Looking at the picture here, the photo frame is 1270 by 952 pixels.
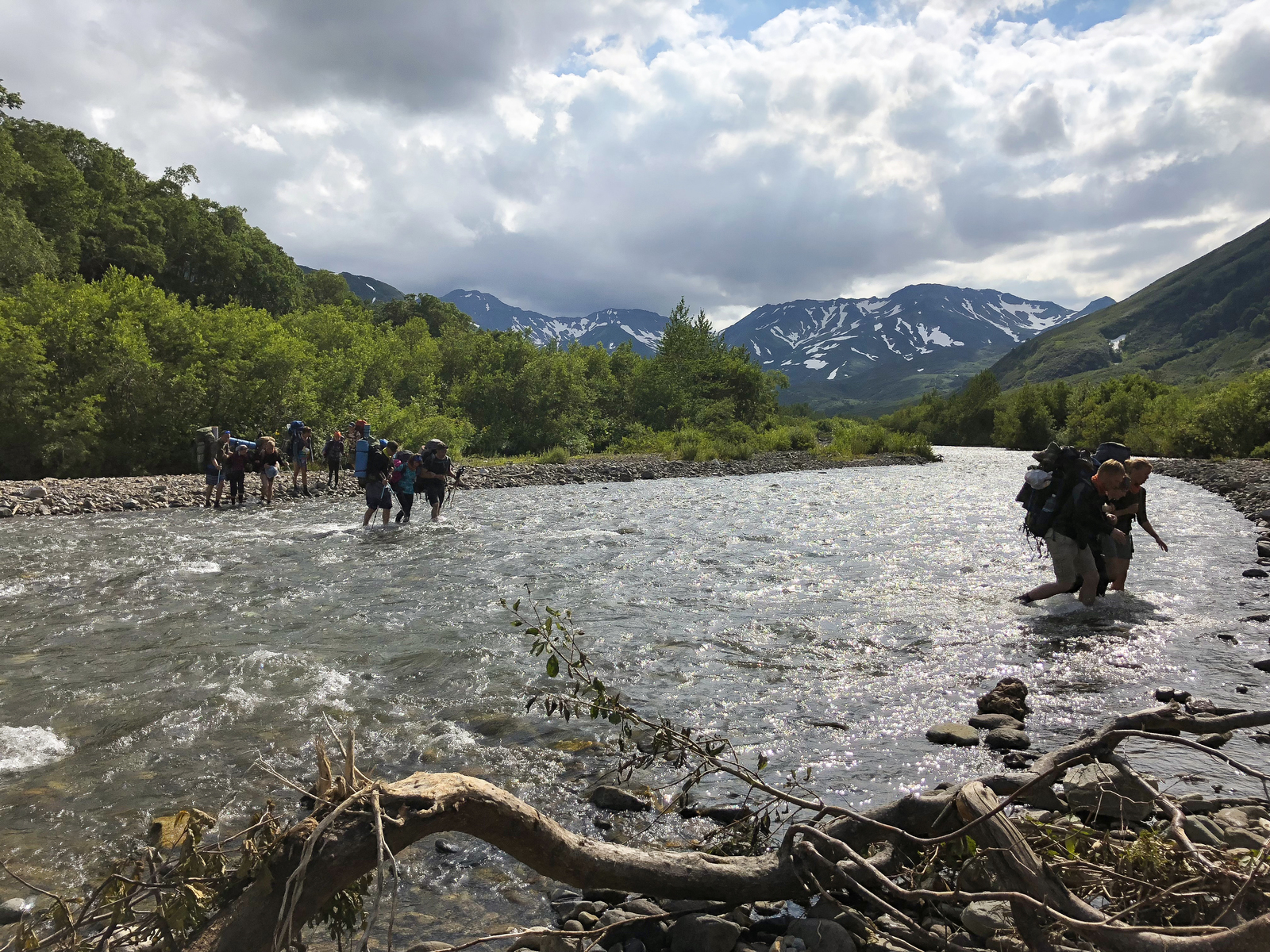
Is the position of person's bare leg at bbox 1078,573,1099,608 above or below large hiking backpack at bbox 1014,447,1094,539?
below

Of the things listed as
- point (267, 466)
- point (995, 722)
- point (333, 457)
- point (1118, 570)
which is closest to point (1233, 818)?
point (995, 722)

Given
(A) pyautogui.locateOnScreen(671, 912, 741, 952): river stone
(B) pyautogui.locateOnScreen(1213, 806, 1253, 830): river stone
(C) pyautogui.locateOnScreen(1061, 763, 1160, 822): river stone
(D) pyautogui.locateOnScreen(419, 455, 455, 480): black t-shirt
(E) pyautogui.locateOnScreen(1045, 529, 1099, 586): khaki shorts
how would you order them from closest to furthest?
(A) pyautogui.locateOnScreen(671, 912, 741, 952): river stone < (B) pyautogui.locateOnScreen(1213, 806, 1253, 830): river stone < (C) pyautogui.locateOnScreen(1061, 763, 1160, 822): river stone < (E) pyautogui.locateOnScreen(1045, 529, 1099, 586): khaki shorts < (D) pyautogui.locateOnScreen(419, 455, 455, 480): black t-shirt

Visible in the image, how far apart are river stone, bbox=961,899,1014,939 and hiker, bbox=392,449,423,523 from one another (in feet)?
61.9

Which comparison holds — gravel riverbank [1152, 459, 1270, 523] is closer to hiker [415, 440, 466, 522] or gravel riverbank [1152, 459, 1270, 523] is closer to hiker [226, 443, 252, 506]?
hiker [415, 440, 466, 522]

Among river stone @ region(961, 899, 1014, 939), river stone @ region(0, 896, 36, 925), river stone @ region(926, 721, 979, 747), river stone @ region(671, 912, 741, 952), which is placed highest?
river stone @ region(961, 899, 1014, 939)

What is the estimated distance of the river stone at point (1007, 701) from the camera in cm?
699

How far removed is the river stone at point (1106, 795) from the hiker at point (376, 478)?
1760 cm

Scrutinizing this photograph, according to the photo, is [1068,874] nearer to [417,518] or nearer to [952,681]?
[952,681]

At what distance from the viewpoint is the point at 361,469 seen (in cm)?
2002

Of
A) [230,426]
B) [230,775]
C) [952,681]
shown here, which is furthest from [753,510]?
[230,426]

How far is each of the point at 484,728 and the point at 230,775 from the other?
219 centimetres

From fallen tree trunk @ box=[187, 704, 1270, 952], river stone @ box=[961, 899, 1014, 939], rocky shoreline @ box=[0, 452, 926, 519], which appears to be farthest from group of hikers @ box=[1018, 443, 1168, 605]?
rocky shoreline @ box=[0, 452, 926, 519]

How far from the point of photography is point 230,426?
115ft

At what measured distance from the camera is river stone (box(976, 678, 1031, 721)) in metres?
6.99
